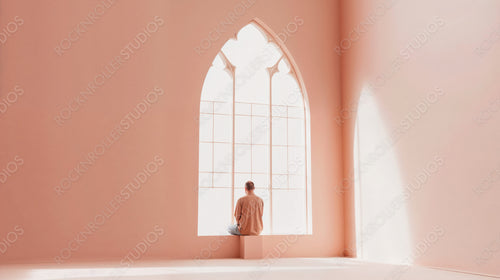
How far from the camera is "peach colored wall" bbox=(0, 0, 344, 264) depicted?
7.18 metres

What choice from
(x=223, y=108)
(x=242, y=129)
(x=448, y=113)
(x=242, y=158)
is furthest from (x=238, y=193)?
(x=448, y=113)

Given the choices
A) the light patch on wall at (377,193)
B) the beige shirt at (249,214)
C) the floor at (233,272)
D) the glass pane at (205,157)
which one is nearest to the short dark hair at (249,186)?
the beige shirt at (249,214)

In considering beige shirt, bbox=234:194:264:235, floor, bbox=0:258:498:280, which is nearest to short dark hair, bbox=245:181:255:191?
beige shirt, bbox=234:194:264:235

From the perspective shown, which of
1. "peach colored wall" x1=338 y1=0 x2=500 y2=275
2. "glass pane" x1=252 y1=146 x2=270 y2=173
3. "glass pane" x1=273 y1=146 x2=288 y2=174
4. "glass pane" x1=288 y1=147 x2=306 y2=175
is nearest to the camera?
"peach colored wall" x1=338 y1=0 x2=500 y2=275

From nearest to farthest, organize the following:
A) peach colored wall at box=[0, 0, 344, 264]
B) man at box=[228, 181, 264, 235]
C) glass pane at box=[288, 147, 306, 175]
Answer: peach colored wall at box=[0, 0, 344, 264] → man at box=[228, 181, 264, 235] → glass pane at box=[288, 147, 306, 175]

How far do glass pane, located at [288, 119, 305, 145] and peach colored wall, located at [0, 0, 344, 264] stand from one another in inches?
37.5

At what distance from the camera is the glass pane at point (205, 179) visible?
808 cm

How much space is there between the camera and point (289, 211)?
27.9ft

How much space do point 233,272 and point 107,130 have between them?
325 centimetres

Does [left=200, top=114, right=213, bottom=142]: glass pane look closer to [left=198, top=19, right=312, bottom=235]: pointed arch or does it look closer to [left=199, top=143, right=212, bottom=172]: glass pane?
[left=198, top=19, right=312, bottom=235]: pointed arch

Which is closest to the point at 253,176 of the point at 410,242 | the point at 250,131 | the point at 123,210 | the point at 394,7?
the point at 250,131

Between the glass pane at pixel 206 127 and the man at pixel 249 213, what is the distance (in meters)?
1.11

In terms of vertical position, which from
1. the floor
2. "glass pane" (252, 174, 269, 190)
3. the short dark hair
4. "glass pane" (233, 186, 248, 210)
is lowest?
the floor

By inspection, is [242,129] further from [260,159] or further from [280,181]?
[280,181]
